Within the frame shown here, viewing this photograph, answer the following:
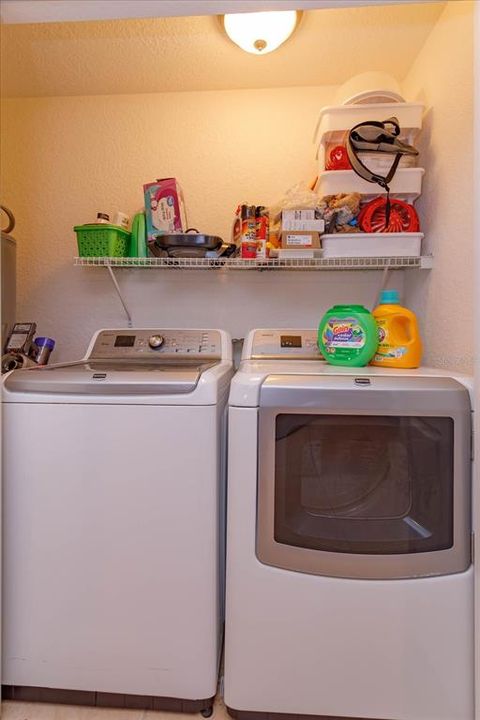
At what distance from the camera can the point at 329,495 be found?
117 centimetres

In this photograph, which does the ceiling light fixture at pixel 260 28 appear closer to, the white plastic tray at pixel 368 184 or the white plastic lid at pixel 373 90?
the white plastic lid at pixel 373 90

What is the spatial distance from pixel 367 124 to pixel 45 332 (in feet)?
6.08

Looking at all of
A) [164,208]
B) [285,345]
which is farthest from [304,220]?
[164,208]

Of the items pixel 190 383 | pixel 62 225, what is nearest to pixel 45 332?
pixel 62 225

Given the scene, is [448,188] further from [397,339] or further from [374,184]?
[397,339]

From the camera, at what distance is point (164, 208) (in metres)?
1.82

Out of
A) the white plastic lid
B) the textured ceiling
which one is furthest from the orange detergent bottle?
the textured ceiling

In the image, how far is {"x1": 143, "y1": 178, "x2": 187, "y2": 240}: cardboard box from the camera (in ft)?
5.94

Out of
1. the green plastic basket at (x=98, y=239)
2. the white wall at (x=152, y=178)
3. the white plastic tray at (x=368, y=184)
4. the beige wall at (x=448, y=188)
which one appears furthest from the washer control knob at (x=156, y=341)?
the beige wall at (x=448, y=188)

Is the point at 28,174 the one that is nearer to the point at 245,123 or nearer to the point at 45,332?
the point at 45,332

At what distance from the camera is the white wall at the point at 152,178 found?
2.04 m

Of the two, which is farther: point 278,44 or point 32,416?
point 278,44

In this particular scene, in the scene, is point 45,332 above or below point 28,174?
below

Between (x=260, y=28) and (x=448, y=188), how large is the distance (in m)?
0.99
